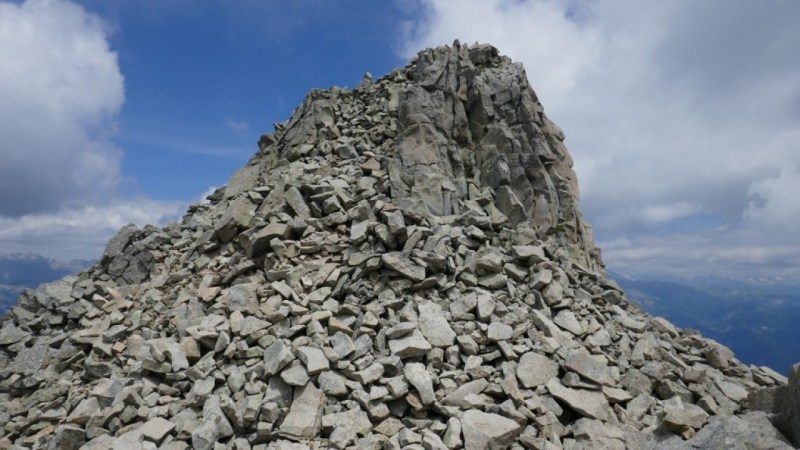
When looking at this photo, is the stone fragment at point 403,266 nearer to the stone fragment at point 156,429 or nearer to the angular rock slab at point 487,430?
the angular rock slab at point 487,430

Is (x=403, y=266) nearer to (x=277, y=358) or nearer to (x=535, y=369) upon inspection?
(x=277, y=358)

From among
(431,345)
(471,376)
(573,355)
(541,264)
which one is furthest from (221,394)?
(541,264)

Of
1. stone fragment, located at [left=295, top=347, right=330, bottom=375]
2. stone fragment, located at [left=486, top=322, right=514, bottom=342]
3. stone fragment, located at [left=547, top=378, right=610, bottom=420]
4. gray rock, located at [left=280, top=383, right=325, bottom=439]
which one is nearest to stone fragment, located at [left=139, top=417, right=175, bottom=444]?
gray rock, located at [left=280, top=383, right=325, bottom=439]

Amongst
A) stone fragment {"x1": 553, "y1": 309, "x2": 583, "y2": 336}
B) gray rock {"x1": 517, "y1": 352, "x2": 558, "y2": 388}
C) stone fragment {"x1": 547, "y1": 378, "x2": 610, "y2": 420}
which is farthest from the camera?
stone fragment {"x1": 553, "y1": 309, "x2": 583, "y2": 336}

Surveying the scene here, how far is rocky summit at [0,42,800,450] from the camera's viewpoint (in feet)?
41.6

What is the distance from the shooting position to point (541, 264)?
19.0 metres

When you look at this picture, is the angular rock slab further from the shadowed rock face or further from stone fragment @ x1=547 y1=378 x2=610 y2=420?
the shadowed rock face

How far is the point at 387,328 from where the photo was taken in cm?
1543

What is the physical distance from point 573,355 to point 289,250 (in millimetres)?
13415

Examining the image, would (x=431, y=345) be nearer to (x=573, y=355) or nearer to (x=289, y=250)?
(x=573, y=355)

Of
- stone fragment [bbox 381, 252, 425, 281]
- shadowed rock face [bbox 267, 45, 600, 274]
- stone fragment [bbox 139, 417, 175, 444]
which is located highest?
shadowed rock face [bbox 267, 45, 600, 274]

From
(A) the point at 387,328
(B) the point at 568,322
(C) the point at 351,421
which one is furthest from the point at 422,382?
(B) the point at 568,322

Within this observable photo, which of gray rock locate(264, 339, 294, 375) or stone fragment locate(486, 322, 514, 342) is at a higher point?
stone fragment locate(486, 322, 514, 342)

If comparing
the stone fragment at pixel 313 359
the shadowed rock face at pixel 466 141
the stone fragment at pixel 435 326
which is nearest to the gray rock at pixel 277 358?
the stone fragment at pixel 313 359
